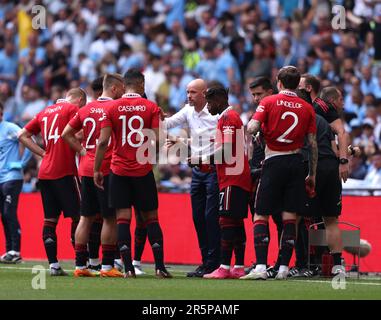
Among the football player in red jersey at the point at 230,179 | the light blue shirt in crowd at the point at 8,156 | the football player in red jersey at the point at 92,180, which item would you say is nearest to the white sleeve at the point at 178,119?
the football player in red jersey at the point at 230,179

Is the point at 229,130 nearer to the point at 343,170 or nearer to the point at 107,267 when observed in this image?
the point at 343,170

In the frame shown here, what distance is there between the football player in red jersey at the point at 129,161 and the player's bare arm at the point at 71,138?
1.66 ft

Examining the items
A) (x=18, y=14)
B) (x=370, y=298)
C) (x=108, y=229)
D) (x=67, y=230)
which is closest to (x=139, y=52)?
(x=18, y=14)

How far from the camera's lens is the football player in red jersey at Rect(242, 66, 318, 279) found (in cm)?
1489

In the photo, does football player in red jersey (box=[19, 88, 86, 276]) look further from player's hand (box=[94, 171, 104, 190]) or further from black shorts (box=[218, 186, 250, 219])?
black shorts (box=[218, 186, 250, 219])

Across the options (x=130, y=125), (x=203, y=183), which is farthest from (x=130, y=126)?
(x=203, y=183)

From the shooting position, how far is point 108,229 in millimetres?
15422

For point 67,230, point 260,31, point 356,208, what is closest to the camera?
point 356,208

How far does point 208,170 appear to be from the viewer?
1614 cm

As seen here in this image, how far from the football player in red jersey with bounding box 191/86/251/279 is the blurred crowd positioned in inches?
213

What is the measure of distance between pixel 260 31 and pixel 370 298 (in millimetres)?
14031

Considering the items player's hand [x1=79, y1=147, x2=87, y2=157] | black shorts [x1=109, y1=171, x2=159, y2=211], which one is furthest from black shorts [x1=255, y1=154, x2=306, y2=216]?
player's hand [x1=79, y1=147, x2=87, y2=157]

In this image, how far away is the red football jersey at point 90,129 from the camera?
15.4 metres
